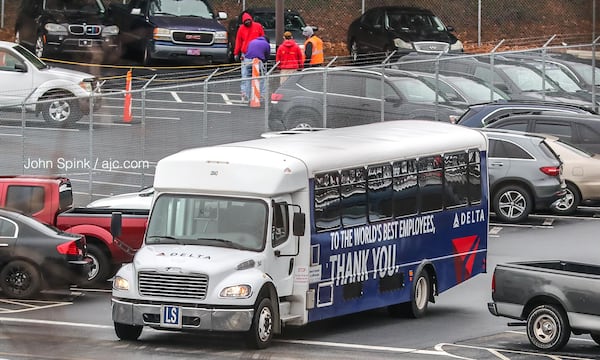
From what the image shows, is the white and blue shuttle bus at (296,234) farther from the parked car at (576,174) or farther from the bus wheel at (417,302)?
the parked car at (576,174)

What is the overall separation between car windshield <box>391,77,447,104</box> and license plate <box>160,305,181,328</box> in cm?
1658

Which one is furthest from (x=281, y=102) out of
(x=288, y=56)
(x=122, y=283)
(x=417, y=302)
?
(x=122, y=283)

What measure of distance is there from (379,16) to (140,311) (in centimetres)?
2588

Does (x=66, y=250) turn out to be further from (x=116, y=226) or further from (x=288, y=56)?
(x=288, y=56)

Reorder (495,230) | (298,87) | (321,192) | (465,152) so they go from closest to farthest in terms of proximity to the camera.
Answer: (321,192), (465,152), (495,230), (298,87)

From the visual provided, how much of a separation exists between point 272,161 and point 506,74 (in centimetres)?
1933

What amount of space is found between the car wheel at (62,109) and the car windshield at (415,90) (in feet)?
55.7

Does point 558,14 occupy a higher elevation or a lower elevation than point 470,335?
higher

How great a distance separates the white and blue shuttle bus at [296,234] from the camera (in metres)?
14.3

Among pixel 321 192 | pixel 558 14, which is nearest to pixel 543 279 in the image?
pixel 321 192

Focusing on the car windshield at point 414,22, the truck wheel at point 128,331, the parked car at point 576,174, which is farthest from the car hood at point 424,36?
the truck wheel at point 128,331

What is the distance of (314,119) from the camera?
28.9 meters

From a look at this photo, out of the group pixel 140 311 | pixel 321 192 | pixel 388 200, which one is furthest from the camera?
pixel 388 200

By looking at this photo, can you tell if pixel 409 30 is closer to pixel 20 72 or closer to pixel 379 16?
pixel 379 16
